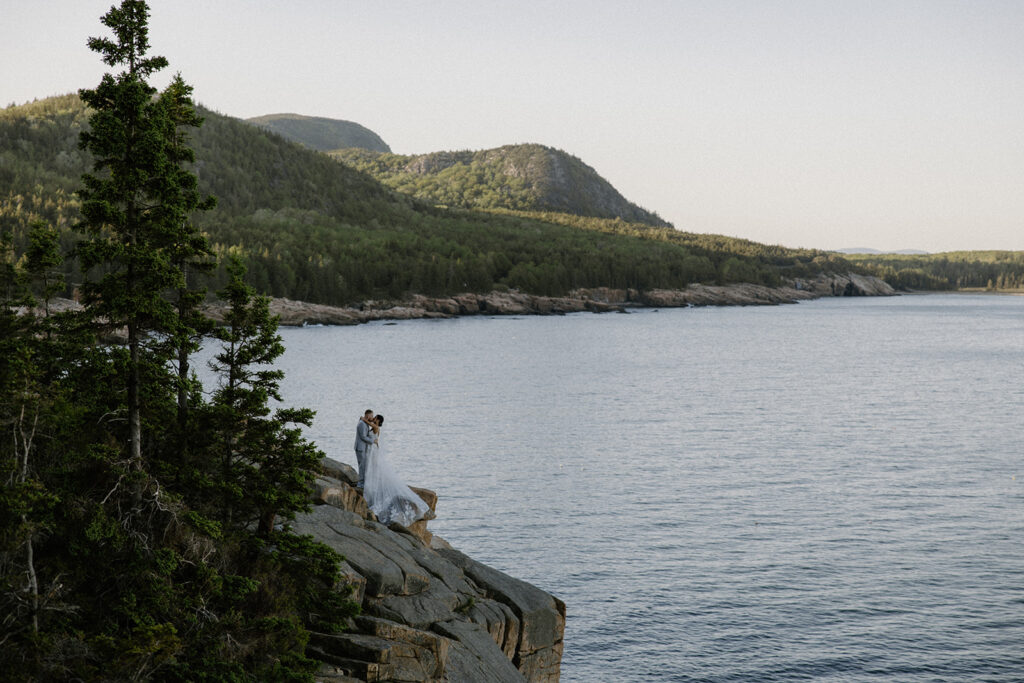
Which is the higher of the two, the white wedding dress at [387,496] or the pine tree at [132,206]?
the pine tree at [132,206]

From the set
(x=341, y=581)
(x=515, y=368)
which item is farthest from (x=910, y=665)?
(x=515, y=368)

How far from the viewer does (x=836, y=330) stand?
581ft

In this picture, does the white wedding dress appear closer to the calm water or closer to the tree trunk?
the calm water

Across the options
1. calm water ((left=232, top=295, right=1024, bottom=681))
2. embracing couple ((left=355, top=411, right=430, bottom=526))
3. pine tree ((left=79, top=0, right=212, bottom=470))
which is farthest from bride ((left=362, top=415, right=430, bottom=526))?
pine tree ((left=79, top=0, right=212, bottom=470))

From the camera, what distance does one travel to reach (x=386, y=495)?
25.9 metres

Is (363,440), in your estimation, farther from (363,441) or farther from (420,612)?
(420,612)

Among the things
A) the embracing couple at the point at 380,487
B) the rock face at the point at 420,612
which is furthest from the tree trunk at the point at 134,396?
the embracing couple at the point at 380,487

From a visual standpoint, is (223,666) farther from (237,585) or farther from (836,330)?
(836,330)

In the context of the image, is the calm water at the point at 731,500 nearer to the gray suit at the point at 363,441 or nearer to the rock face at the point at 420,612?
the rock face at the point at 420,612

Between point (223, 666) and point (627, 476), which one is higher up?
point (223, 666)

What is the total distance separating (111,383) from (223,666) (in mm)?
7717

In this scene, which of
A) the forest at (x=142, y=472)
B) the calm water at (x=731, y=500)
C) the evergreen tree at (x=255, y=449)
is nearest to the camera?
the forest at (x=142, y=472)

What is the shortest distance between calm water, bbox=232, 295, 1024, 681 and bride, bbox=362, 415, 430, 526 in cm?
650

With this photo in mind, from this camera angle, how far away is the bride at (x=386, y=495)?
25609mm
